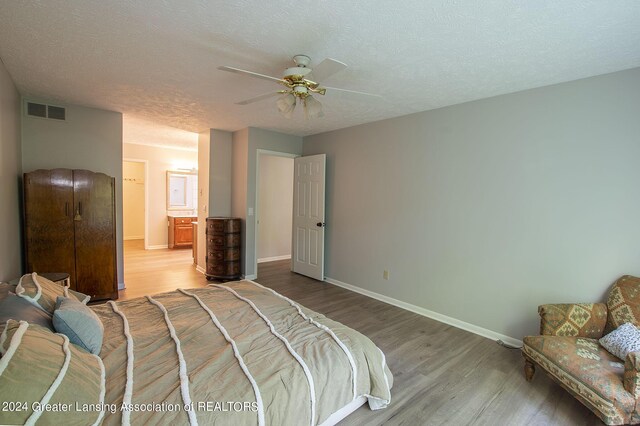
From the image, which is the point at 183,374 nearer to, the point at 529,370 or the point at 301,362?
the point at 301,362

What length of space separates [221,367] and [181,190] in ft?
23.8

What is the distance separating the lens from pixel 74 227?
360 cm

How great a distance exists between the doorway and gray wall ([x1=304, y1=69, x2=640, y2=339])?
100 inches

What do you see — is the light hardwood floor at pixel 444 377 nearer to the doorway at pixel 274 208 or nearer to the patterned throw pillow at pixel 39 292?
the patterned throw pillow at pixel 39 292

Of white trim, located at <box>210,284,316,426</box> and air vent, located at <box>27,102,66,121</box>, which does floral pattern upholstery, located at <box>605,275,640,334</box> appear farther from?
air vent, located at <box>27,102,66,121</box>

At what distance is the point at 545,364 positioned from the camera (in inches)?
84.4

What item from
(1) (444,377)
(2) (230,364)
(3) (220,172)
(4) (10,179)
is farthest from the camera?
(3) (220,172)

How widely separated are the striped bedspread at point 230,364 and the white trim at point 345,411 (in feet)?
0.24

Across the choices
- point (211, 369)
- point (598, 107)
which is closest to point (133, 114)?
point (211, 369)

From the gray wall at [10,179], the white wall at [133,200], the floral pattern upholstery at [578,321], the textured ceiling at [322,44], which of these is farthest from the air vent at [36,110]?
the floral pattern upholstery at [578,321]

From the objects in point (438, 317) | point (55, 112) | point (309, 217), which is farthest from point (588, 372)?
point (55, 112)

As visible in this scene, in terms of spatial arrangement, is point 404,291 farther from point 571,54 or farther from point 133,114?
point 133,114

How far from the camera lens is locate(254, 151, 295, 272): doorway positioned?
648 cm

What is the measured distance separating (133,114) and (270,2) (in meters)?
3.44
